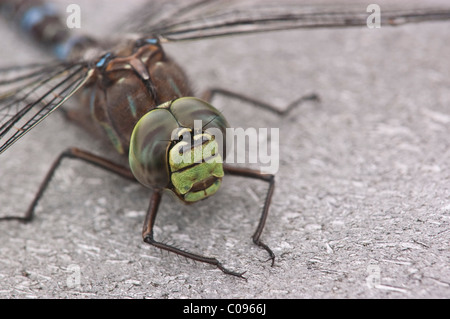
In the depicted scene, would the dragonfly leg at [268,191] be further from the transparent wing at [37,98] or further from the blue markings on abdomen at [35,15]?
the blue markings on abdomen at [35,15]

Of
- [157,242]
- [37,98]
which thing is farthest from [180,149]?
[37,98]

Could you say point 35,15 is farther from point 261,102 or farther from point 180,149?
point 180,149

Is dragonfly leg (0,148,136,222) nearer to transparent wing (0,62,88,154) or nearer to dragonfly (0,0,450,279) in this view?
dragonfly (0,0,450,279)

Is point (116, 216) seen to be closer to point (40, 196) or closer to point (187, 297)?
point (40, 196)

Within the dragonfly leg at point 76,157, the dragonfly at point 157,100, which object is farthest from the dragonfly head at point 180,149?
the dragonfly leg at point 76,157

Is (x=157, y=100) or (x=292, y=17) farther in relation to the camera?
(x=292, y=17)

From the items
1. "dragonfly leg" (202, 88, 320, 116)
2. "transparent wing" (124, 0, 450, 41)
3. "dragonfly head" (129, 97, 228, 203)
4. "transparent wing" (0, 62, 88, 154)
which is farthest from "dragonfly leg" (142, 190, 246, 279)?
"transparent wing" (124, 0, 450, 41)
